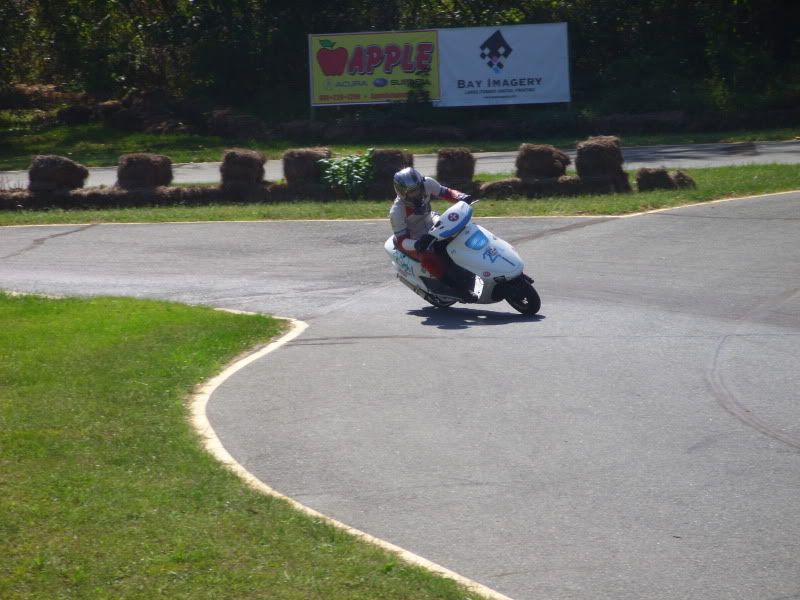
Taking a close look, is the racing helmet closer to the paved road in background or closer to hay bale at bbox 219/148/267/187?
hay bale at bbox 219/148/267/187

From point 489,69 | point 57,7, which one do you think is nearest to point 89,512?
point 489,69

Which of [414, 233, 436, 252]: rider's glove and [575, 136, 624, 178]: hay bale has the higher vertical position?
[575, 136, 624, 178]: hay bale

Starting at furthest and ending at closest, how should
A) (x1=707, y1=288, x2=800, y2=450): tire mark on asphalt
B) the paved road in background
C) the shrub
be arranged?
the paved road in background
the shrub
(x1=707, y1=288, x2=800, y2=450): tire mark on asphalt

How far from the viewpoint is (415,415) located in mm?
8461

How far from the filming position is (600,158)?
65.6ft

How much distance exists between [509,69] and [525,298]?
957 inches

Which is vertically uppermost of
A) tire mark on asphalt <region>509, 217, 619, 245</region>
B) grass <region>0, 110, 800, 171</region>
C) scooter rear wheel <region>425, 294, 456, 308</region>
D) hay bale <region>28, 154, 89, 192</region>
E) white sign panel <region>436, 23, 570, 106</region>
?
white sign panel <region>436, 23, 570, 106</region>

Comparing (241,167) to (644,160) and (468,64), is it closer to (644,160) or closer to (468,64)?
(644,160)

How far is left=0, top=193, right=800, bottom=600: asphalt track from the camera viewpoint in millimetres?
5973

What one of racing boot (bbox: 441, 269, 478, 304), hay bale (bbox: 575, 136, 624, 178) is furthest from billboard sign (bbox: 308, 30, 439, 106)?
racing boot (bbox: 441, 269, 478, 304)

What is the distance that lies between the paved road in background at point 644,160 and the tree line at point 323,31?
6.70 meters

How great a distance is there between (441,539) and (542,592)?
806 millimetres

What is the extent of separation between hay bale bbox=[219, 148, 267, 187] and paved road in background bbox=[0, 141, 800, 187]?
143 inches

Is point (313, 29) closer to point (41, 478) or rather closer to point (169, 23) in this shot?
point (169, 23)
